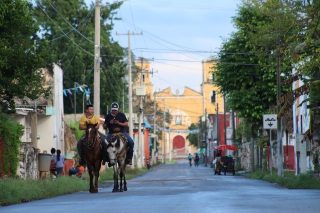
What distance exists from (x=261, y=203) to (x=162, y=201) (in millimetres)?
2238

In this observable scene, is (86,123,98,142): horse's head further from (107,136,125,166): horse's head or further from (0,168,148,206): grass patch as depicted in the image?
(0,168,148,206): grass patch

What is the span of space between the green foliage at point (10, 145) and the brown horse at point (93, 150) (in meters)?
8.76

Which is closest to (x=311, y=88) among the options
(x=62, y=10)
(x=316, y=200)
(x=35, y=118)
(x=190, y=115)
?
(x=316, y=200)

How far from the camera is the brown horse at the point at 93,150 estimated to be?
22703 millimetres

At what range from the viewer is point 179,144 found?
177250 mm

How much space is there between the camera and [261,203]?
632 inches

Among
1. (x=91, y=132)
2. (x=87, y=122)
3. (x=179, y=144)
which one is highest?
(x=179, y=144)

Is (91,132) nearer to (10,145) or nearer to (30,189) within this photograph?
(30,189)

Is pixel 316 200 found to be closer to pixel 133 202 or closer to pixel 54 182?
pixel 133 202

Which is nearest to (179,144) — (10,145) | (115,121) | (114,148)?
(10,145)

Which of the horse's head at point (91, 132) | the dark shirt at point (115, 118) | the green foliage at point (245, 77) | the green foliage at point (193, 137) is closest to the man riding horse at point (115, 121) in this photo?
the dark shirt at point (115, 118)

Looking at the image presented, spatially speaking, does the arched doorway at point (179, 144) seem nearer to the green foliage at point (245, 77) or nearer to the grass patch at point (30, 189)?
the green foliage at point (245, 77)

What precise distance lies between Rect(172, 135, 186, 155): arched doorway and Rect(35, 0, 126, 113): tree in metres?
98.0

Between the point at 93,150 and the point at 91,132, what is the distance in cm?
74
